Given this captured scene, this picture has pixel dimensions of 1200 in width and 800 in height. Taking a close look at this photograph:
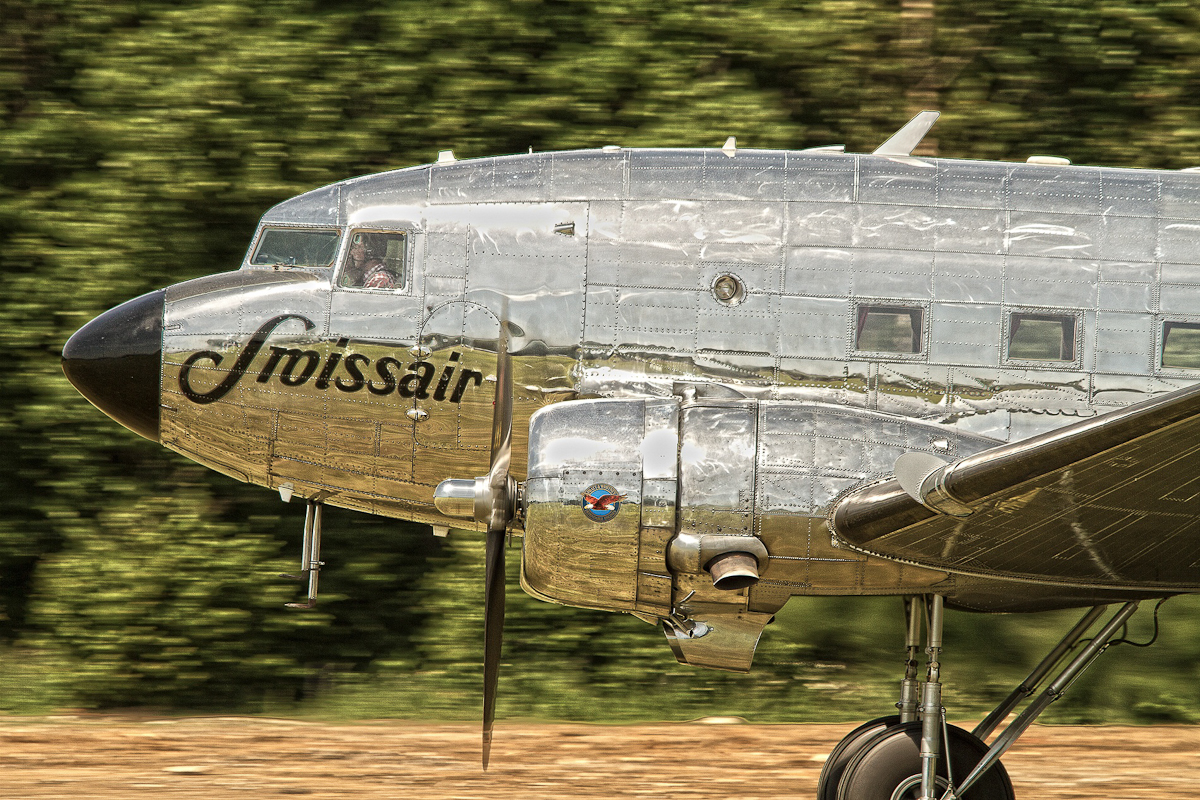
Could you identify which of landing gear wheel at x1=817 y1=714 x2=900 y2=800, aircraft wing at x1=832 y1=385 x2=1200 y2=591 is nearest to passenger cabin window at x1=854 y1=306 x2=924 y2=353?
aircraft wing at x1=832 y1=385 x2=1200 y2=591

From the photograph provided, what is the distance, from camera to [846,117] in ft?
31.9

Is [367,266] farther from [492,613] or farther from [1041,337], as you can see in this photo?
[1041,337]

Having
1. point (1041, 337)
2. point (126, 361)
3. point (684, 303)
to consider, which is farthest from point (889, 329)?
point (126, 361)

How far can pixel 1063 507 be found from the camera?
4.70 metres

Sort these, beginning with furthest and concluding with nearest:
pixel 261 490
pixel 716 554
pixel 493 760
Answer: pixel 261 490 → pixel 493 760 → pixel 716 554

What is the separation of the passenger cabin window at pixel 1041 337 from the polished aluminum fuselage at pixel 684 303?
4 centimetres

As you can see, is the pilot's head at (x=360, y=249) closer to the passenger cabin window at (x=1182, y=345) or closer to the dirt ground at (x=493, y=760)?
the dirt ground at (x=493, y=760)

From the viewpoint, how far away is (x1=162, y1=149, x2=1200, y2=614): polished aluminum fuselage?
5.73 meters

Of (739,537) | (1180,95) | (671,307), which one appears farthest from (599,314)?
(1180,95)

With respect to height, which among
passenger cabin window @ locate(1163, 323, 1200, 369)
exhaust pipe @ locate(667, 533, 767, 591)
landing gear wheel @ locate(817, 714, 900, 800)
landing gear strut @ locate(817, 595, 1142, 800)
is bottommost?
landing gear wheel @ locate(817, 714, 900, 800)

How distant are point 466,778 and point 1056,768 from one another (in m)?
4.13

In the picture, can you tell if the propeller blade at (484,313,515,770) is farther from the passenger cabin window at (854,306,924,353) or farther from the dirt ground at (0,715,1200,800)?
the dirt ground at (0,715,1200,800)

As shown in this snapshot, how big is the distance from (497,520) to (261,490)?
4.57 meters

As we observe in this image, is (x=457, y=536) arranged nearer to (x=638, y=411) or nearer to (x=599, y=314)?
(x=599, y=314)
